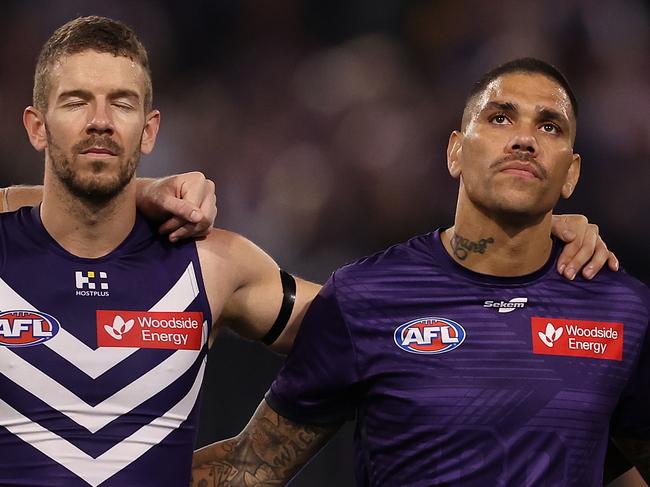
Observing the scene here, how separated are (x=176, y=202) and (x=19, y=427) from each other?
708mm

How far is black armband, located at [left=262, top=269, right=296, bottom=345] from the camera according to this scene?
3225mm

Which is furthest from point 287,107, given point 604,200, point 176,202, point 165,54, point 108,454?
point 108,454

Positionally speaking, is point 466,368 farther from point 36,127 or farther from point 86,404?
point 36,127

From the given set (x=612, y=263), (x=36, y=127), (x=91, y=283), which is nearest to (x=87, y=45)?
(x=36, y=127)

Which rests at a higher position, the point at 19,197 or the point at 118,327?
the point at 19,197

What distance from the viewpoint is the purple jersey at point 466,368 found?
287 centimetres

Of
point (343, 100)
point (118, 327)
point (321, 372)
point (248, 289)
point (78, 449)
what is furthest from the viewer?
point (343, 100)

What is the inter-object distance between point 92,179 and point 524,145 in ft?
3.66

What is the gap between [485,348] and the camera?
2955mm

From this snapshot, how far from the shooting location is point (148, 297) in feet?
9.85

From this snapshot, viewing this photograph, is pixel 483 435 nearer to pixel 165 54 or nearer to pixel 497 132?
pixel 497 132

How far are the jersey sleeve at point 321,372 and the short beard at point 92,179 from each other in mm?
619

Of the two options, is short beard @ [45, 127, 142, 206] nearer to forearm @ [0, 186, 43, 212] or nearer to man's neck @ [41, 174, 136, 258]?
man's neck @ [41, 174, 136, 258]

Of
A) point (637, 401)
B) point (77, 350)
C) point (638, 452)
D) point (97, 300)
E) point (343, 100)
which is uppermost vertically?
point (343, 100)
